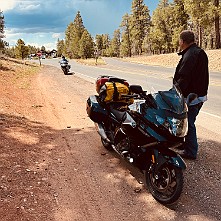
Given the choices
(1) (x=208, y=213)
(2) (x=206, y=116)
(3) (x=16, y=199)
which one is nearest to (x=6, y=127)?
(3) (x=16, y=199)

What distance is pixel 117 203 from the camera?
3.89 metres

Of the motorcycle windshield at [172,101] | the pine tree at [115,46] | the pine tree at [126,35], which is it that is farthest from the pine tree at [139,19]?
the motorcycle windshield at [172,101]

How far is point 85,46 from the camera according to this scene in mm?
75438

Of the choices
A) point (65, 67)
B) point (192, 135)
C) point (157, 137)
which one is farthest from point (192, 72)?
point (65, 67)

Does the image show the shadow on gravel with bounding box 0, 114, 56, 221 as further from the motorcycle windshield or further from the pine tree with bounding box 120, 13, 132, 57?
the pine tree with bounding box 120, 13, 132, 57

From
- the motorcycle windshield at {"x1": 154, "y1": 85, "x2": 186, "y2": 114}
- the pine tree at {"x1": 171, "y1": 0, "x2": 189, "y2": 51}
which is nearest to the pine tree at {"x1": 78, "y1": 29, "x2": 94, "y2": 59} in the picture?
the pine tree at {"x1": 171, "y1": 0, "x2": 189, "y2": 51}

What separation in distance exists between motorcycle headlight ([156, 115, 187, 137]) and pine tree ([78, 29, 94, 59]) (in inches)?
2921

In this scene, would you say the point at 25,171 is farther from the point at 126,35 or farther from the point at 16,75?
the point at 126,35

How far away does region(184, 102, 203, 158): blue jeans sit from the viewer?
16.5 feet

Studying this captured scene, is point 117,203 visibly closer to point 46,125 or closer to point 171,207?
point 171,207

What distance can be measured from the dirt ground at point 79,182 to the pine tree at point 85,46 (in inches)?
2780

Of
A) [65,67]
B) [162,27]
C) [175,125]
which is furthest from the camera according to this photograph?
[162,27]

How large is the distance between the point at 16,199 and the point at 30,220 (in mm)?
552

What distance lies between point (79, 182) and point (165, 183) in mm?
1440
